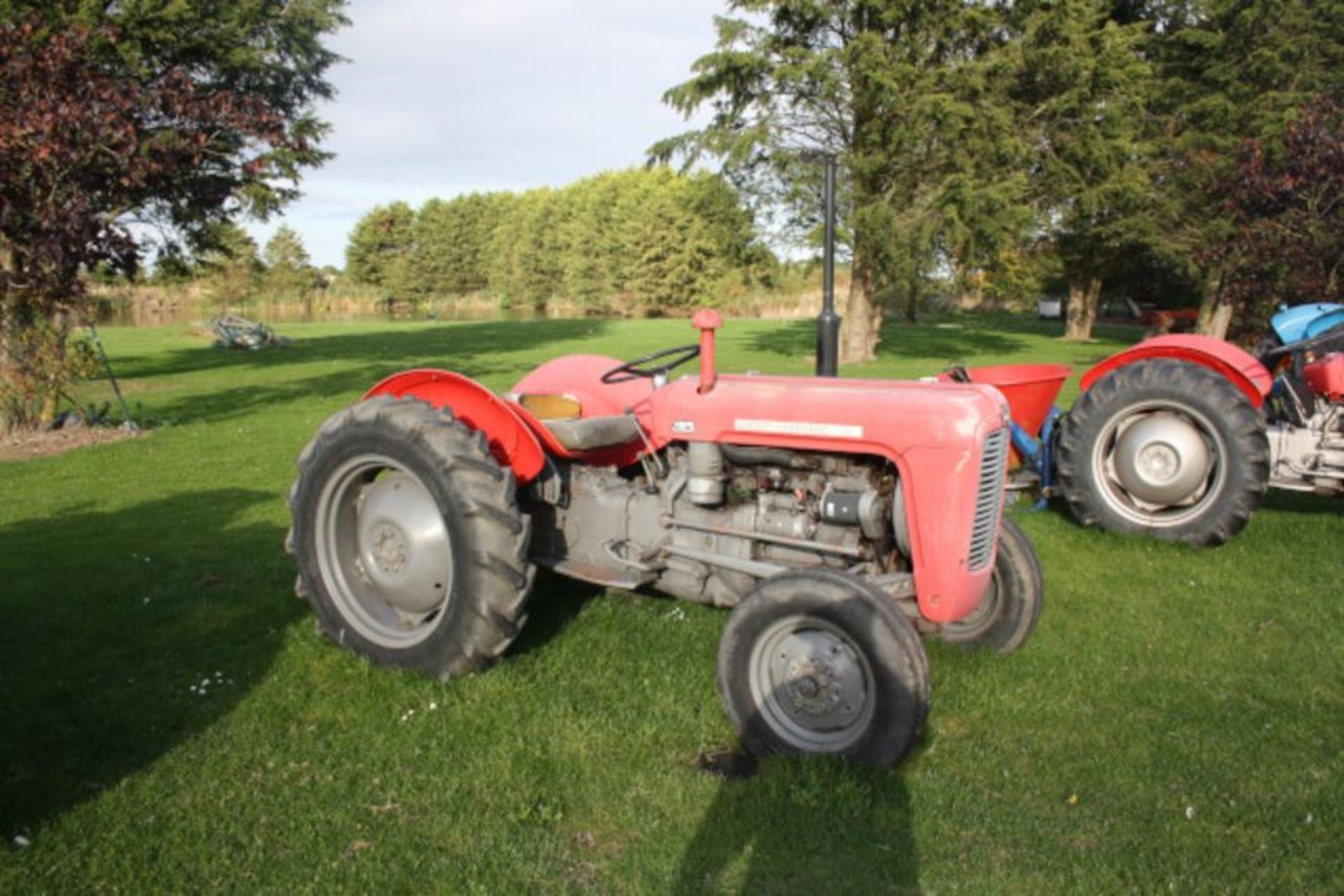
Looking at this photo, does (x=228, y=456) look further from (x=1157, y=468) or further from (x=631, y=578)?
(x=1157, y=468)

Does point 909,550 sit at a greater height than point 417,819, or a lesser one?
greater

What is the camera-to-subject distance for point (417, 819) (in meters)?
2.84

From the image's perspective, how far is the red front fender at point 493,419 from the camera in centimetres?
385

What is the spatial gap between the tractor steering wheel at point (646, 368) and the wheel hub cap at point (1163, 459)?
3.24 metres

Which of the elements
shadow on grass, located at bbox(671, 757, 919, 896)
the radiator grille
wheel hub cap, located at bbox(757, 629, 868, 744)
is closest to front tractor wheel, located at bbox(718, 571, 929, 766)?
wheel hub cap, located at bbox(757, 629, 868, 744)

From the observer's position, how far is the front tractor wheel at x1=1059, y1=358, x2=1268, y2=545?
552 cm

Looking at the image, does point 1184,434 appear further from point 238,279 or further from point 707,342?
point 238,279

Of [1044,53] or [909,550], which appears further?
[1044,53]

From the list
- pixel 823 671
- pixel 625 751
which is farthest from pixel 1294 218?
pixel 625 751

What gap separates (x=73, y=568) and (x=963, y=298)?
1935 inches

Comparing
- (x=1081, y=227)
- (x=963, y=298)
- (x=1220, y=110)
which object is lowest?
(x=963, y=298)

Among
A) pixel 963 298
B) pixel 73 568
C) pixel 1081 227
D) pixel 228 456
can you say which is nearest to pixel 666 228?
pixel 963 298

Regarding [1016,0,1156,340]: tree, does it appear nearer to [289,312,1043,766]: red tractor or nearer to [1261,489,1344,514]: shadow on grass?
[1261,489,1344,514]: shadow on grass

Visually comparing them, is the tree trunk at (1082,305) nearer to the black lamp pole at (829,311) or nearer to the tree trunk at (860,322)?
the tree trunk at (860,322)
